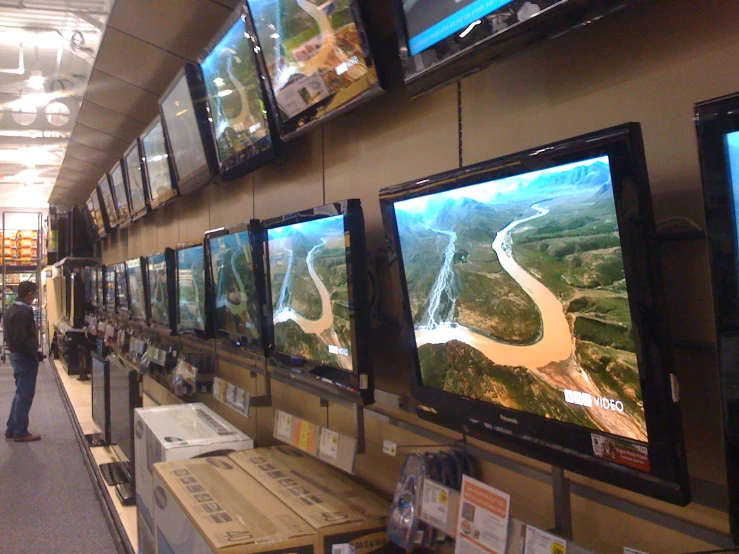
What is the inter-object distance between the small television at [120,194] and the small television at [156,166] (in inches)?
46.3

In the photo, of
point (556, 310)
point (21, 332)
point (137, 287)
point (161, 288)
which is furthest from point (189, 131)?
point (21, 332)

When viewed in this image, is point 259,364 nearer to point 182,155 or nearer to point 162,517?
point 162,517

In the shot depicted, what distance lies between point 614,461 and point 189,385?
2879mm

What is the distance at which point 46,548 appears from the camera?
3.68m

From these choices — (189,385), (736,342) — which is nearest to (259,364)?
(189,385)

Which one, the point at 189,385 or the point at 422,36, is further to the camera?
the point at 189,385

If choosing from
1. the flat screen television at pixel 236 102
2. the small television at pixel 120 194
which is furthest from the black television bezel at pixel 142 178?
the flat screen television at pixel 236 102

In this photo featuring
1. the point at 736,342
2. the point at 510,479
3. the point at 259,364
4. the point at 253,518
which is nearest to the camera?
the point at 736,342

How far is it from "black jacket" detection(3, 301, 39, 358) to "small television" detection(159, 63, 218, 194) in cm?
334

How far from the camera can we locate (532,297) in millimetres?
1132

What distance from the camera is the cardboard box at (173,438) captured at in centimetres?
262

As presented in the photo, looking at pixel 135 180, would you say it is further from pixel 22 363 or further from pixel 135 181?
pixel 22 363

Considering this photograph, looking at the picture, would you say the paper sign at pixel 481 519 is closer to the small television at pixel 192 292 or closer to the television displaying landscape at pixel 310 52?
the television displaying landscape at pixel 310 52

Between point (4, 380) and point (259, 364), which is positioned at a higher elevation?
point (259, 364)
